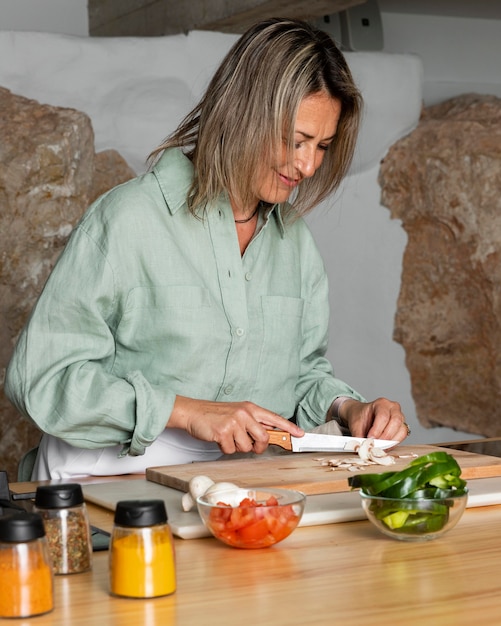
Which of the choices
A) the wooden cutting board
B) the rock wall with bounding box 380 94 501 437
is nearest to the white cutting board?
the wooden cutting board

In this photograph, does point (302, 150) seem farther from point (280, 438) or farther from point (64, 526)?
point (64, 526)

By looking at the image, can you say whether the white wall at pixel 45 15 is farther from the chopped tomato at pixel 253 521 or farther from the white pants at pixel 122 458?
the chopped tomato at pixel 253 521

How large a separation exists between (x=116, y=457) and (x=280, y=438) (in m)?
0.32

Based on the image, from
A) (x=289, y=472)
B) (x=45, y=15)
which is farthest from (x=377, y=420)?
(x=45, y=15)

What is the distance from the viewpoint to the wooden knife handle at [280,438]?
172 centimetres

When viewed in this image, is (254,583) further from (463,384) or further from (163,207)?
(463,384)

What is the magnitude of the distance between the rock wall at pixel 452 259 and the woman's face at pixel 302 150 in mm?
1676

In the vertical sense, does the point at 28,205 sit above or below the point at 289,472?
above

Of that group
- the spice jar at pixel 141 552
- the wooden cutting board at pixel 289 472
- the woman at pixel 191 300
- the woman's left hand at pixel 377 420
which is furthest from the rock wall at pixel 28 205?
the spice jar at pixel 141 552

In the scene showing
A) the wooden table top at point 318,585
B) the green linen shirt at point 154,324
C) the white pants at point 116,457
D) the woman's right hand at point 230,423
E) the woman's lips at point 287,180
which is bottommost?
the wooden table top at point 318,585

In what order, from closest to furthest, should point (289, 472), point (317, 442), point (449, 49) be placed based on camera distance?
point (289, 472), point (317, 442), point (449, 49)

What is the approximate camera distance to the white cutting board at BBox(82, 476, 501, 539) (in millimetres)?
1344

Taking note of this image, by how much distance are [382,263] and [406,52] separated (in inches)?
30.6

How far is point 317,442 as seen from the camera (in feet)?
5.77
